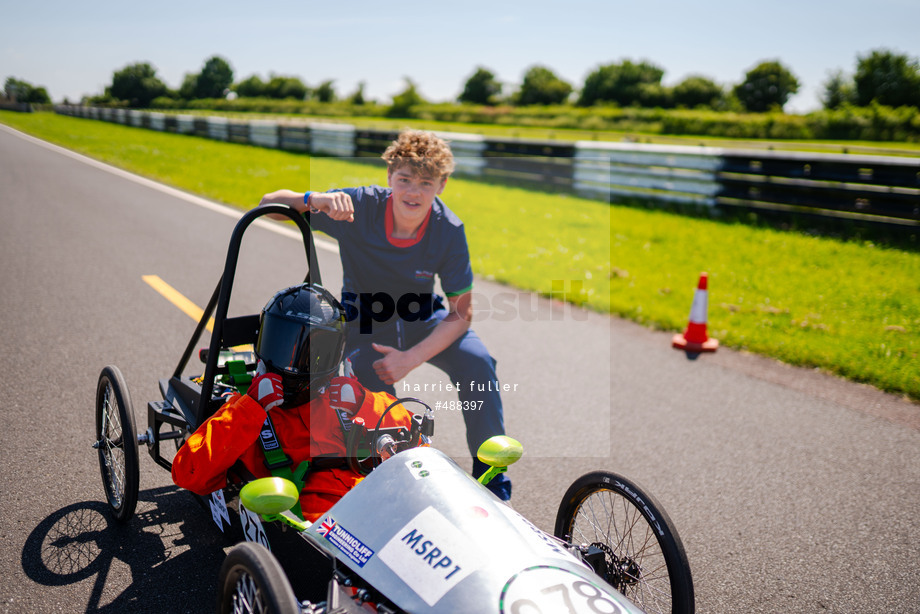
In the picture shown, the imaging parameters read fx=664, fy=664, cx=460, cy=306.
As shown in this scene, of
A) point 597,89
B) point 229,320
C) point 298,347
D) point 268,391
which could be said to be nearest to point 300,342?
point 298,347

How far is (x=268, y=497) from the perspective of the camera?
2.16 m

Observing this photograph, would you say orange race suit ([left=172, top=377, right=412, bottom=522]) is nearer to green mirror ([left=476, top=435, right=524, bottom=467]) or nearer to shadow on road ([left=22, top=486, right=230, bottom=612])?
green mirror ([left=476, top=435, right=524, bottom=467])

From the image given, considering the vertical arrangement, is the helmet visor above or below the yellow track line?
above

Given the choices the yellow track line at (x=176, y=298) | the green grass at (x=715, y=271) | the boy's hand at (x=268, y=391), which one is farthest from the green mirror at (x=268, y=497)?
the green grass at (x=715, y=271)

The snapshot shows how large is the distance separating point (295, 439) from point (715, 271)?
669cm

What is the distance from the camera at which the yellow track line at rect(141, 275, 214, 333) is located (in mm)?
6075

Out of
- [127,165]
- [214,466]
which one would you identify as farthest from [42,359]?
[127,165]

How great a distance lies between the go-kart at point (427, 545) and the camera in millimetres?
1972

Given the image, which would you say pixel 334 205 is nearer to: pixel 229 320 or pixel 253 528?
A: pixel 229 320

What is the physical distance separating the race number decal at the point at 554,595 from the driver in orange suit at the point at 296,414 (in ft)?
3.00

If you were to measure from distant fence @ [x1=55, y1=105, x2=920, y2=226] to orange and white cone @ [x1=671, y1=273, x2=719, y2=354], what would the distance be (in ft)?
16.4

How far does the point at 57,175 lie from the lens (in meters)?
15.2

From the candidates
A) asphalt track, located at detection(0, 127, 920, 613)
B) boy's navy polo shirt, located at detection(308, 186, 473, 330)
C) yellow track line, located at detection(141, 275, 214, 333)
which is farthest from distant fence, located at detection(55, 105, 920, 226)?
boy's navy polo shirt, located at detection(308, 186, 473, 330)

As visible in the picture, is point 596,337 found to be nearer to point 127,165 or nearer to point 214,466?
point 214,466
